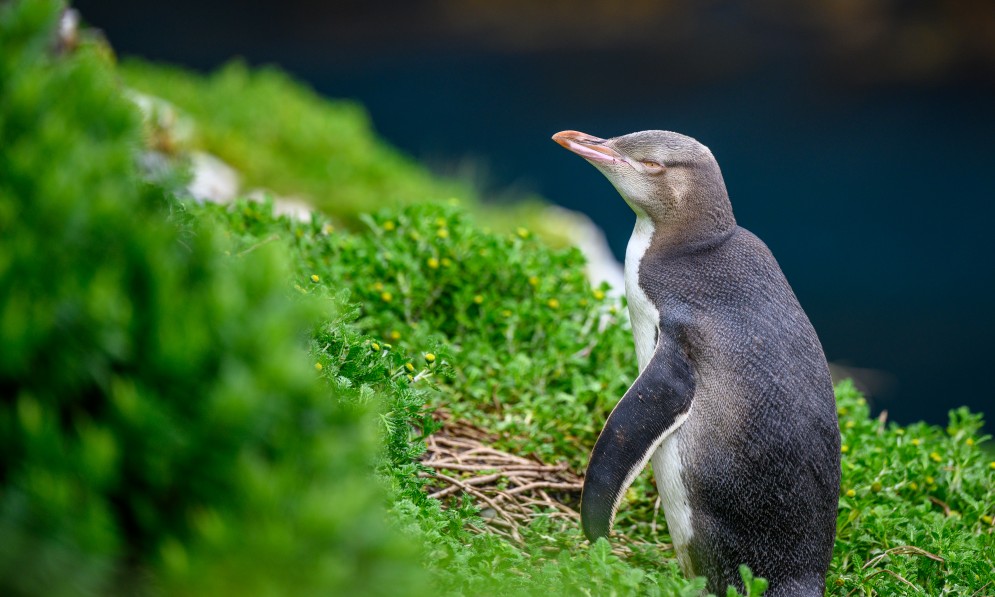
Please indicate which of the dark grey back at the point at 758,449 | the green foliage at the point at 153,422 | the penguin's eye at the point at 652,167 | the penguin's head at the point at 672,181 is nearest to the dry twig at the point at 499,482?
the dark grey back at the point at 758,449

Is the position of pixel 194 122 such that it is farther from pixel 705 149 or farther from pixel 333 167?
pixel 705 149

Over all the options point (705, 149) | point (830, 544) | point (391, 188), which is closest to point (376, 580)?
point (830, 544)

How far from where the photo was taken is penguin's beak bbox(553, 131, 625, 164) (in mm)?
2295

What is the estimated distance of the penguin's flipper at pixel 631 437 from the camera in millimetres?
1993

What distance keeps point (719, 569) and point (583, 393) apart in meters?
0.86

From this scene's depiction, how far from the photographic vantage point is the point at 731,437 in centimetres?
197

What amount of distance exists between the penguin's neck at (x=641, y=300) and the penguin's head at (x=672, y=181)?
0.15ft

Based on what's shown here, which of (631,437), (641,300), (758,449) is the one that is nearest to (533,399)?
(641,300)

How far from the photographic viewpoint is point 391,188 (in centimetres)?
668

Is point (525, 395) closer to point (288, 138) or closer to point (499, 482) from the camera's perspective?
point (499, 482)

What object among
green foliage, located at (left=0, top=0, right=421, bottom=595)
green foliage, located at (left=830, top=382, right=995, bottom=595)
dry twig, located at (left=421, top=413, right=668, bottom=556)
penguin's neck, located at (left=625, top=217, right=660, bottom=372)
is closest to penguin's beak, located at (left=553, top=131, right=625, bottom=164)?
penguin's neck, located at (left=625, top=217, right=660, bottom=372)

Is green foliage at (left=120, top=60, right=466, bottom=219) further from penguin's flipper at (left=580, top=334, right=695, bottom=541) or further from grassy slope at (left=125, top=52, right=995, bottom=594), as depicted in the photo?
penguin's flipper at (left=580, top=334, right=695, bottom=541)

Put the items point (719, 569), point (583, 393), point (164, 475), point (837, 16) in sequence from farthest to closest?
point (837, 16)
point (583, 393)
point (719, 569)
point (164, 475)

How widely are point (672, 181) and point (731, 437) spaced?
66 cm
